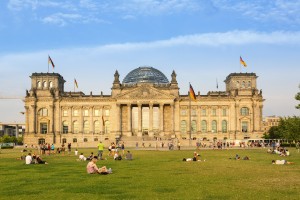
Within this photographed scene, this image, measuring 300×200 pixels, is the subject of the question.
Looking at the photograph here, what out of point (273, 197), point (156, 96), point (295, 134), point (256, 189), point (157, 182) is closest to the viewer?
point (273, 197)

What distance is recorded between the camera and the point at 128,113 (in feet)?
422

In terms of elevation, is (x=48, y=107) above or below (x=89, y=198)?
above

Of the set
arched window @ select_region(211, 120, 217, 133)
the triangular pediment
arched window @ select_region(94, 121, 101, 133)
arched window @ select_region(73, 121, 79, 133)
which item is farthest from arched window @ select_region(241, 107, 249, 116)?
arched window @ select_region(73, 121, 79, 133)

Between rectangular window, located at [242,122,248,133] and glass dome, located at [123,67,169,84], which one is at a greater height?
glass dome, located at [123,67,169,84]

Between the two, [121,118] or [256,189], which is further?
[121,118]

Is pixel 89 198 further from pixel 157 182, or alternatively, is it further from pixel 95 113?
pixel 95 113

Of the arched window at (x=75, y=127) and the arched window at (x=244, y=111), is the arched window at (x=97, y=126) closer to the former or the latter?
the arched window at (x=75, y=127)

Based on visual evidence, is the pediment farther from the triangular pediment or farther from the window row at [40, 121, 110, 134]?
the window row at [40, 121, 110, 134]

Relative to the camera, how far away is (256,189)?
20.4m

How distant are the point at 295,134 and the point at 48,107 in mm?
83069

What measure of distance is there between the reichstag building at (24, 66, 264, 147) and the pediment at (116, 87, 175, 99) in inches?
12.6

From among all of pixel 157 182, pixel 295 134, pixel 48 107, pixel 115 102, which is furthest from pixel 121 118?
pixel 157 182

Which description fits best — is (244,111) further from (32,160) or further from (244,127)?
(32,160)

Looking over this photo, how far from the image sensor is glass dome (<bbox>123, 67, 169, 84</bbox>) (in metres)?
144
